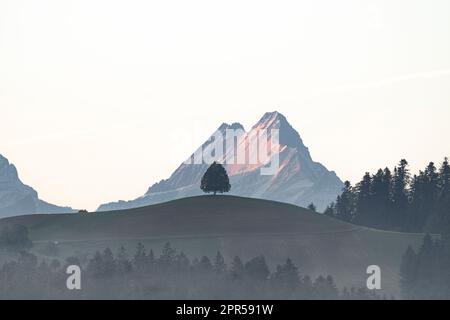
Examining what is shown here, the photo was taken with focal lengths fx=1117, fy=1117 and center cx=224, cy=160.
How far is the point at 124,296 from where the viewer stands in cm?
17500
